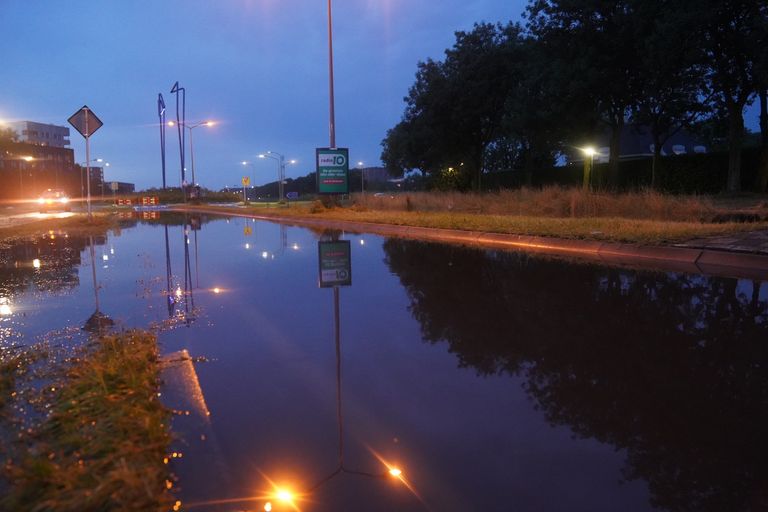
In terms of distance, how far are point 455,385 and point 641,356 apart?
215 cm

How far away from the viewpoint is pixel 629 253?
512 inches

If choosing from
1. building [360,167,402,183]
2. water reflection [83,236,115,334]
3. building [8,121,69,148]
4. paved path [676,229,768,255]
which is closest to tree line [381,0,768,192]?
paved path [676,229,768,255]

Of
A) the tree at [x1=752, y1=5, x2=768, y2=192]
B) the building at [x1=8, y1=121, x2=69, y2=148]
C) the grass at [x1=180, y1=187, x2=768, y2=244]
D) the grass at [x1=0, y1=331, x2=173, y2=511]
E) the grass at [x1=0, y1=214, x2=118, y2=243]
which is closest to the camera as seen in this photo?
the grass at [x1=0, y1=331, x2=173, y2=511]

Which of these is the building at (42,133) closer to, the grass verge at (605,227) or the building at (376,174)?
the building at (376,174)

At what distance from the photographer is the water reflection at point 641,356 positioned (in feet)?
12.0

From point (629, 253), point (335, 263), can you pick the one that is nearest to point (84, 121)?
point (335, 263)

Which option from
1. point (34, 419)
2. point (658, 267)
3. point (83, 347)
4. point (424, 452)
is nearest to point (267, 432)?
point (424, 452)

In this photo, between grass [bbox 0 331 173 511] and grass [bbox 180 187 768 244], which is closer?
grass [bbox 0 331 173 511]

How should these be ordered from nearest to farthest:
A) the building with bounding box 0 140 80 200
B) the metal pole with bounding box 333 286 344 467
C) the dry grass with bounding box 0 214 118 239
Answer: the metal pole with bounding box 333 286 344 467, the dry grass with bounding box 0 214 118 239, the building with bounding box 0 140 80 200

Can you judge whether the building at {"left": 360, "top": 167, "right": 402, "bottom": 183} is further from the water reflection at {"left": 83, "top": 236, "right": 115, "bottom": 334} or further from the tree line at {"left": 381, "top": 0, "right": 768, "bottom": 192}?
the water reflection at {"left": 83, "top": 236, "right": 115, "bottom": 334}

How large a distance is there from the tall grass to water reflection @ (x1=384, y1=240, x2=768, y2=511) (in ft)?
28.7

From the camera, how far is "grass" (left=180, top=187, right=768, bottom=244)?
14.4 meters

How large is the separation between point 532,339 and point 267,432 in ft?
11.5

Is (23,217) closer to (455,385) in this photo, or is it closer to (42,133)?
(455,385)
